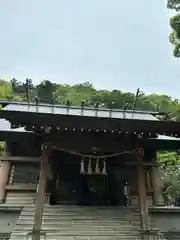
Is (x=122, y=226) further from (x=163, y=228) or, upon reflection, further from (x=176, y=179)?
(x=176, y=179)

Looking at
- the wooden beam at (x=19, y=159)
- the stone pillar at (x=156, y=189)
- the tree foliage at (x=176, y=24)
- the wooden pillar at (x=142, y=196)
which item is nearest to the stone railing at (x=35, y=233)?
the wooden pillar at (x=142, y=196)

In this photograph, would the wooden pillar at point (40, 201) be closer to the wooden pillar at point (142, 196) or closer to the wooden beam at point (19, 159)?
the wooden beam at point (19, 159)

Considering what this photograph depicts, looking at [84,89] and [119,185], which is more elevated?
[84,89]

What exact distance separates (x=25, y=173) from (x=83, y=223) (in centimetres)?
313

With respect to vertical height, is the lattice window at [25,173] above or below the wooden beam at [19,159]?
below

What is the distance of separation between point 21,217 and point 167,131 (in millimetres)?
5103

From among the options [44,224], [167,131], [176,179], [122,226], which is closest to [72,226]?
[44,224]

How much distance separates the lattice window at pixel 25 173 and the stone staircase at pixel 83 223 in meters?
1.23

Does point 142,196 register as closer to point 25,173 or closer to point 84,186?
point 84,186

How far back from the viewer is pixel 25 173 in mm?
10055

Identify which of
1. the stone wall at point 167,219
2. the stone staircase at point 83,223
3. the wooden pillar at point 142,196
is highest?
the wooden pillar at point 142,196

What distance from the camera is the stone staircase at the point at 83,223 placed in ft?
24.9

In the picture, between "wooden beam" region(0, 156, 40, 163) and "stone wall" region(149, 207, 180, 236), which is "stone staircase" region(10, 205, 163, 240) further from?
"wooden beam" region(0, 156, 40, 163)

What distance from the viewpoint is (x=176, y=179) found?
51.9ft
